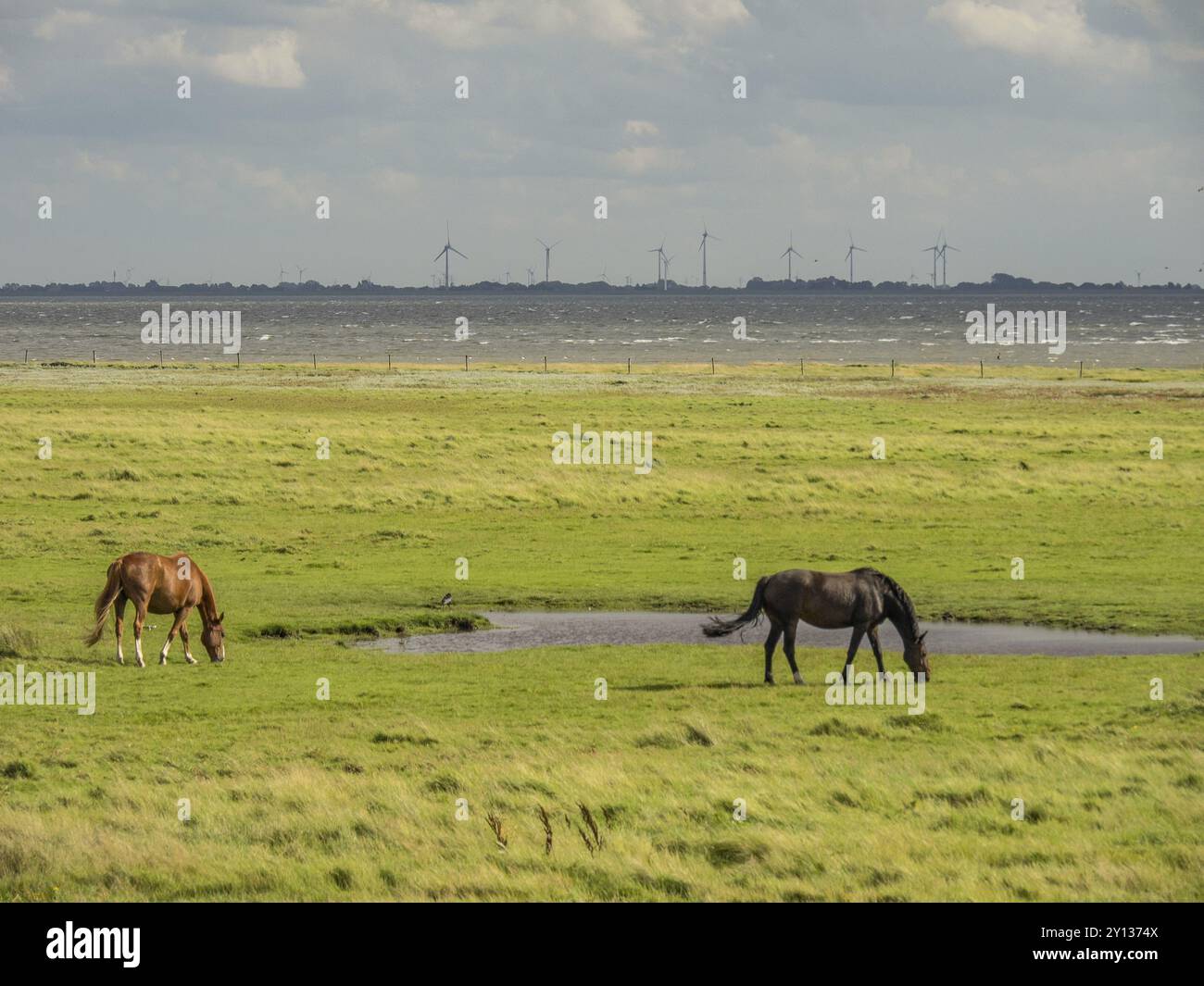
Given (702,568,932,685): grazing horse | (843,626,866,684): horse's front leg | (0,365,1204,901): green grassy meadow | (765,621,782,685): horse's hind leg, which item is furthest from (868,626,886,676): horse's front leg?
(765,621,782,685): horse's hind leg

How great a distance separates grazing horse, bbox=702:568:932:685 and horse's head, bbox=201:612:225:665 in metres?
8.51

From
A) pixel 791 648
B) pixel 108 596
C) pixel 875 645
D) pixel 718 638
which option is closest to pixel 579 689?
pixel 791 648

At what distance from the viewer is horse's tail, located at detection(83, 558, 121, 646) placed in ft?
77.3

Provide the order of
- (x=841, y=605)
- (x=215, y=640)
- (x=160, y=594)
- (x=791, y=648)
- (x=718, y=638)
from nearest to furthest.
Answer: (x=841, y=605)
(x=791, y=648)
(x=160, y=594)
(x=215, y=640)
(x=718, y=638)

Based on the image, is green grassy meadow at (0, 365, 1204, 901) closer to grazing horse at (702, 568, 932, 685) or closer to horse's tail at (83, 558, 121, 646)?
horse's tail at (83, 558, 121, 646)

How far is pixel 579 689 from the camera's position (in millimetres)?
23391

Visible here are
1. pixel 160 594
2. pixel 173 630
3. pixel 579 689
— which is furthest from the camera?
pixel 173 630

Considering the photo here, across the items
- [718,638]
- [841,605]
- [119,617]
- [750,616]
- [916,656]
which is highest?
[841,605]

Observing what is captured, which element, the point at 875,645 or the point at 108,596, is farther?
the point at 108,596

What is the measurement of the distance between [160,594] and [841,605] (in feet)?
35.0

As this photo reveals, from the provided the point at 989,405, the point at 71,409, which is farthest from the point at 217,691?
the point at 989,405

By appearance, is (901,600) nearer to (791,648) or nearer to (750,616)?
(791,648)

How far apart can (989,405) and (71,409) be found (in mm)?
45717

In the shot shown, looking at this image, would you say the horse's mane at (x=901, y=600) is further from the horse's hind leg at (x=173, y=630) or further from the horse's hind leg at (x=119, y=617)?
the horse's hind leg at (x=119, y=617)
